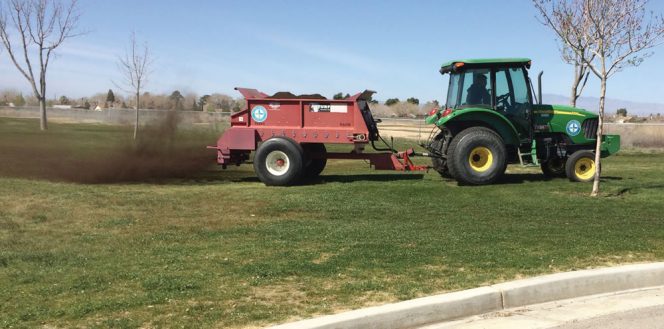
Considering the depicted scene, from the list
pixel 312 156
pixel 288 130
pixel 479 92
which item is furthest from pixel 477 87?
pixel 288 130

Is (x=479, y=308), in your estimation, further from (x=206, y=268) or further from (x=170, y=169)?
(x=170, y=169)

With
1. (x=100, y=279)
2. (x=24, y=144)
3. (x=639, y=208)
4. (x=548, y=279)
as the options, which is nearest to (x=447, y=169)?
(x=639, y=208)

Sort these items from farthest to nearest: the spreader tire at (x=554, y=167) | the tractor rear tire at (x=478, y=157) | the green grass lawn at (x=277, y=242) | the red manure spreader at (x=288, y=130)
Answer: the spreader tire at (x=554, y=167) → the red manure spreader at (x=288, y=130) → the tractor rear tire at (x=478, y=157) → the green grass lawn at (x=277, y=242)

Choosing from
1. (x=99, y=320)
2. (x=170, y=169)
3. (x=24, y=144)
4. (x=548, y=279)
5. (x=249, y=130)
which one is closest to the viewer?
(x=99, y=320)

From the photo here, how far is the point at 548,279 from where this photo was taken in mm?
5566

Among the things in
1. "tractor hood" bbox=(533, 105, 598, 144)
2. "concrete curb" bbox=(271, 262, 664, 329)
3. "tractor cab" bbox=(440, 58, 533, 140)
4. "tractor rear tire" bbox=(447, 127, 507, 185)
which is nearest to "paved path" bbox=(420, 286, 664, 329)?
"concrete curb" bbox=(271, 262, 664, 329)

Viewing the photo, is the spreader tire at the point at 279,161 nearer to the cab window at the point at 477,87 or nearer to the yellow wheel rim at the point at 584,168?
the cab window at the point at 477,87

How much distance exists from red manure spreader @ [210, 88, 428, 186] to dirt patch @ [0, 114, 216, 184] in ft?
6.18

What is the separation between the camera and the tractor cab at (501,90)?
1284 centimetres

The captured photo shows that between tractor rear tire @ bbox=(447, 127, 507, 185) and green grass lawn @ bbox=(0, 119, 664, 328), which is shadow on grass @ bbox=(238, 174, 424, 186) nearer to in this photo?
green grass lawn @ bbox=(0, 119, 664, 328)

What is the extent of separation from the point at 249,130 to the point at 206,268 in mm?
7557

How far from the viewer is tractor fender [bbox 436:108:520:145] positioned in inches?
498

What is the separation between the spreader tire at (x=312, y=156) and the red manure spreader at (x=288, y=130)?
41 cm

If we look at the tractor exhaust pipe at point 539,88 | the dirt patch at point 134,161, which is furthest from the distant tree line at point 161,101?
the tractor exhaust pipe at point 539,88
